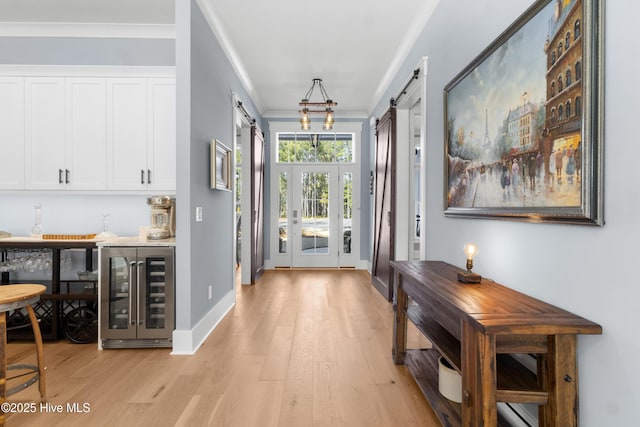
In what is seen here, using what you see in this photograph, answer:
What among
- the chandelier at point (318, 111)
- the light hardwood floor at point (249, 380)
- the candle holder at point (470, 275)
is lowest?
the light hardwood floor at point (249, 380)

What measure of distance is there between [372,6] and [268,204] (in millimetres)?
3852

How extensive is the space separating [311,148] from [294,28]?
2.95 m

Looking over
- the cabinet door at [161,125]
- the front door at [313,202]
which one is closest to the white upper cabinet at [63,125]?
the cabinet door at [161,125]

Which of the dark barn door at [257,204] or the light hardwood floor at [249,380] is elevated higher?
the dark barn door at [257,204]

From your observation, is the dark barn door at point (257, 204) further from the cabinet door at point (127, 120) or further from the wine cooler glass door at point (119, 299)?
the wine cooler glass door at point (119, 299)

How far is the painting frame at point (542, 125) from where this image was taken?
3.76 feet

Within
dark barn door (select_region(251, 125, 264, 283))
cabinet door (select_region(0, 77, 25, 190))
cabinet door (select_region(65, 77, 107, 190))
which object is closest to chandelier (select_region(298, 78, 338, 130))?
dark barn door (select_region(251, 125, 264, 283))

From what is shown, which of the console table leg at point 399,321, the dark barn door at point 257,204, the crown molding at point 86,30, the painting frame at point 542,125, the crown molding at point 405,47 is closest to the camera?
the painting frame at point 542,125

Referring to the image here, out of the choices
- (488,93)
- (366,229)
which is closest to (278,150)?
(366,229)

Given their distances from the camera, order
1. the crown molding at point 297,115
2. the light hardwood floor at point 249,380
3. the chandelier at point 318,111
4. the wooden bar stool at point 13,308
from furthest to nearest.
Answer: the crown molding at point 297,115, the chandelier at point 318,111, the light hardwood floor at point 249,380, the wooden bar stool at point 13,308

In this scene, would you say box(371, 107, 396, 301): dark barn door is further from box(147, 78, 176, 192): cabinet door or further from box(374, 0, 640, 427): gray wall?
box(147, 78, 176, 192): cabinet door

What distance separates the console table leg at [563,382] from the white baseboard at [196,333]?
235cm

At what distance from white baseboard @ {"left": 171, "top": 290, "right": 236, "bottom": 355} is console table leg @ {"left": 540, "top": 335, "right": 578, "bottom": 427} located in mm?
2346

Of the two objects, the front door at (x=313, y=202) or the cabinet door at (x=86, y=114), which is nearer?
the cabinet door at (x=86, y=114)
